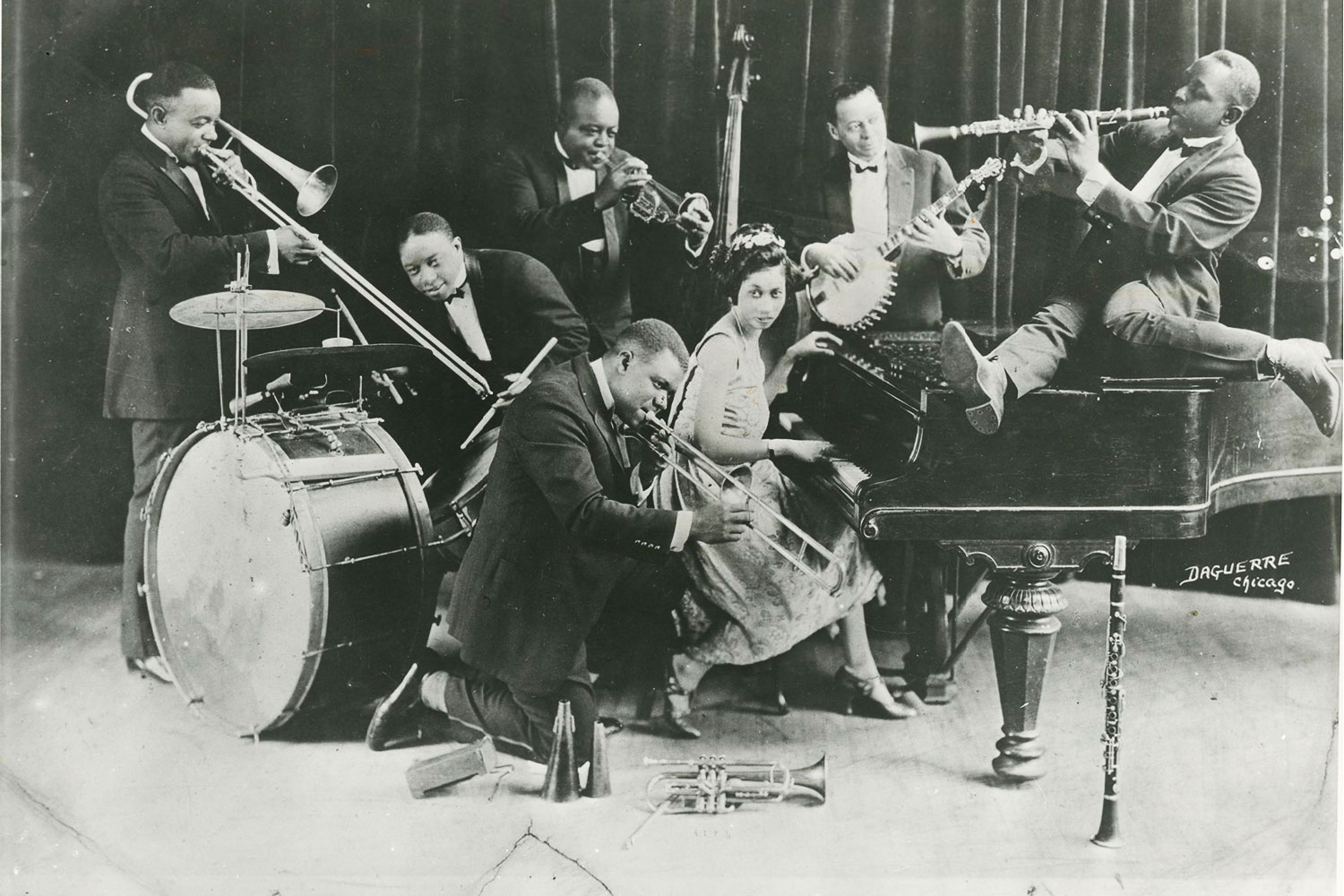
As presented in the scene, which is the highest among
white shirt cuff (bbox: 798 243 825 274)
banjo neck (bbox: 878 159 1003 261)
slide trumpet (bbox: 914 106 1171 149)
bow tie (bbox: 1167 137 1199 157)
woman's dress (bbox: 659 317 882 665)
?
slide trumpet (bbox: 914 106 1171 149)

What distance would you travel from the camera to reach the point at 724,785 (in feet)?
10.6

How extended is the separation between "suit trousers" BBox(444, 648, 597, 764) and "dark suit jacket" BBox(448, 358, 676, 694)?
0.15ft

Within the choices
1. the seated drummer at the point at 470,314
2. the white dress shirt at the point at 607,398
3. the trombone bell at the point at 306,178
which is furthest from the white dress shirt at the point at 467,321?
the trombone bell at the point at 306,178

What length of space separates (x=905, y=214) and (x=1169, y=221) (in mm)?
817

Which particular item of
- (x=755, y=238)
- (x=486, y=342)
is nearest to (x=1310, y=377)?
(x=755, y=238)

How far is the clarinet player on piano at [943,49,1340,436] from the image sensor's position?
3.25m

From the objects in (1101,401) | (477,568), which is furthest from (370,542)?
(1101,401)

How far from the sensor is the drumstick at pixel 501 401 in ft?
10.9

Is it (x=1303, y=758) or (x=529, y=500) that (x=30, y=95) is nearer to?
(x=529, y=500)

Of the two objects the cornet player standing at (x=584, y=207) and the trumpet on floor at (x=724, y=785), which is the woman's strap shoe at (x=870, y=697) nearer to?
the trumpet on floor at (x=724, y=785)

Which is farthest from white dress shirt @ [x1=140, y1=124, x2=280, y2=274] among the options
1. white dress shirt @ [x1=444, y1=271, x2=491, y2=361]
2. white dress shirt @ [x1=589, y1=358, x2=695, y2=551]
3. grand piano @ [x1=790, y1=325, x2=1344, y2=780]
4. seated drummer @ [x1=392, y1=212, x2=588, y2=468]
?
grand piano @ [x1=790, y1=325, x2=1344, y2=780]

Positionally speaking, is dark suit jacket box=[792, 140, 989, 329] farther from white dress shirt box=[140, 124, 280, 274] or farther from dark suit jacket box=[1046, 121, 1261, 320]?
white dress shirt box=[140, 124, 280, 274]

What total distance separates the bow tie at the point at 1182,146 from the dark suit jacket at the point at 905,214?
0.66 m

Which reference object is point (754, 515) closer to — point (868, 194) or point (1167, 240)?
point (868, 194)
